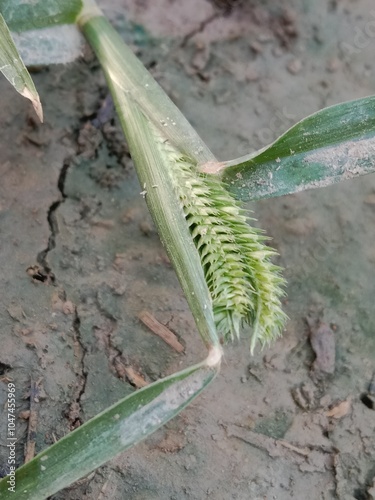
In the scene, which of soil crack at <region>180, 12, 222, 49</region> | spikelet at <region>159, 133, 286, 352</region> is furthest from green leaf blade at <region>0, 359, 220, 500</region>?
soil crack at <region>180, 12, 222, 49</region>

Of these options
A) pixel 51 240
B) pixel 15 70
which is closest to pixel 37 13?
pixel 15 70

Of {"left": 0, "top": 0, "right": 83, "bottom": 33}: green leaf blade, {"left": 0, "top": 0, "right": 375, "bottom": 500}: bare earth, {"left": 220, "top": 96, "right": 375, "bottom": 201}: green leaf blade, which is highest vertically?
{"left": 0, "top": 0, "right": 83, "bottom": 33}: green leaf blade

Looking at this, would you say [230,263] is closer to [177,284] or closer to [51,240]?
[177,284]

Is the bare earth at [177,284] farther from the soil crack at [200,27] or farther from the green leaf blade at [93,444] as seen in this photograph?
the green leaf blade at [93,444]

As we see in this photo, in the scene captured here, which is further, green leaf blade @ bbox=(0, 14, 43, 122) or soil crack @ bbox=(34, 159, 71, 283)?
soil crack @ bbox=(34, 159, 71, 283)

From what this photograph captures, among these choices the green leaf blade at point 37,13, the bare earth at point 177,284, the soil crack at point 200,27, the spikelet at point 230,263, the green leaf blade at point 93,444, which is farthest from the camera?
the soil crack at point 200,27

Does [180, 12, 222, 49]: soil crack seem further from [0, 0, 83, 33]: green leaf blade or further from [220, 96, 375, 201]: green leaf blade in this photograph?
[220, 96, 375, 201]: green leaf blade

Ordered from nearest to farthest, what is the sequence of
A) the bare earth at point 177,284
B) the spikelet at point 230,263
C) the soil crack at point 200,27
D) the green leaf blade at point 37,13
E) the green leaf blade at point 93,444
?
the green leaf blade at point 93,444, the spikelet at point 230,263, the bare earth at point 177,284, the green leaf blade at point 37,13, the soil crack at point 200,27

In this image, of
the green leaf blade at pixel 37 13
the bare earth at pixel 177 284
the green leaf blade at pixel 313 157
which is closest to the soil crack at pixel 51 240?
the bare earth at pixel 177 284
